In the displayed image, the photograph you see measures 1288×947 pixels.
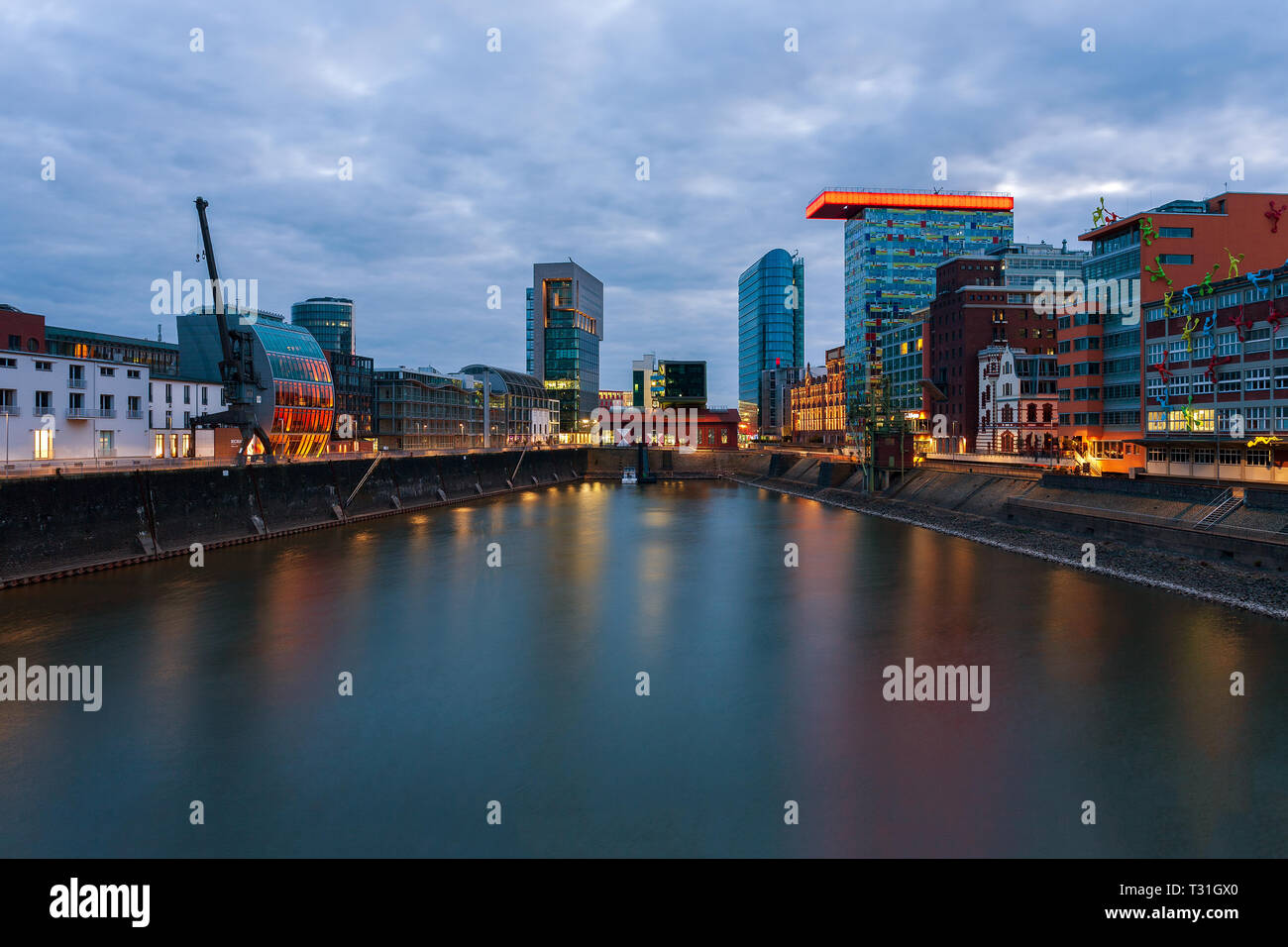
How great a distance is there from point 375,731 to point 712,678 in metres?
10.9

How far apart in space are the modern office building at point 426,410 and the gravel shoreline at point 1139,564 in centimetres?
10474

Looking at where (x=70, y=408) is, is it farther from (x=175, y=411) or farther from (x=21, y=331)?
(x=21, y=331)

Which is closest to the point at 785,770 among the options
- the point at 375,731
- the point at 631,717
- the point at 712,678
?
the point at 631,717

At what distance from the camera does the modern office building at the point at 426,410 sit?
150125mm

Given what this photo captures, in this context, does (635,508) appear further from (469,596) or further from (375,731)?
(375,731)

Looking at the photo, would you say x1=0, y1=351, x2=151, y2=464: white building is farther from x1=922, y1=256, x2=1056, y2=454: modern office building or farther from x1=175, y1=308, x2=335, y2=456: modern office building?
x1=922, y1=256, x2=1056, y2=454: modern office building

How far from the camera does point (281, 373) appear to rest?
97562 millimetres

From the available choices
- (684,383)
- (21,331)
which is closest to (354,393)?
(684,383)

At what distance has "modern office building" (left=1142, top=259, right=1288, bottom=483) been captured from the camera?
56.8m

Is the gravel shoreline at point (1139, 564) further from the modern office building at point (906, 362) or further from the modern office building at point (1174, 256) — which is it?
the modern office building at point (906, 362)

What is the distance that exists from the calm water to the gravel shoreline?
1.86m

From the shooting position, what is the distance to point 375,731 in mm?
20656

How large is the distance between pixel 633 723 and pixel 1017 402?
304 ft

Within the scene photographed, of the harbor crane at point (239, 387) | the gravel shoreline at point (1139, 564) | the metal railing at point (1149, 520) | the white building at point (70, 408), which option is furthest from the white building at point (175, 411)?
the metal railing at point (1149, 520)
